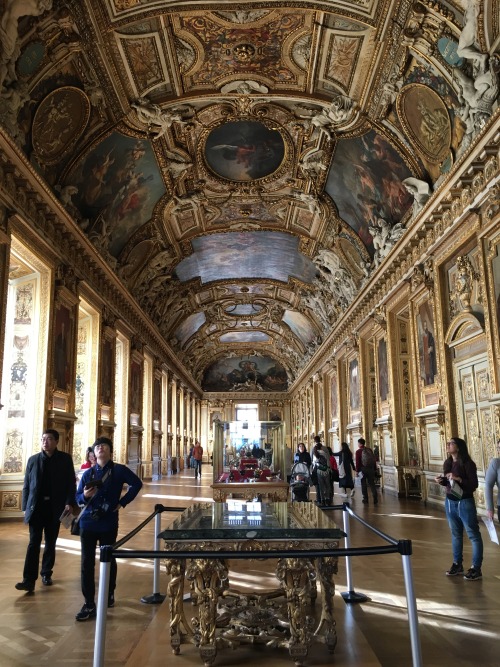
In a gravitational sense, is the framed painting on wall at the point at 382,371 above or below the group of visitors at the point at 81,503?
above

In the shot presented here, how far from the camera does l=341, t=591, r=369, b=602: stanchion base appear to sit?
17.3ft

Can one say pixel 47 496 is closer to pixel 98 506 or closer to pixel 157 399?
pixel 98 506

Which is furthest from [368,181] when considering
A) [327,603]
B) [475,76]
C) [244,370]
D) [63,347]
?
[244,370]

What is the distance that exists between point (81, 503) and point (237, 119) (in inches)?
464

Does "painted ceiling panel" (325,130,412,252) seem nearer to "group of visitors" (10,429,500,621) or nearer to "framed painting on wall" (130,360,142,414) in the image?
"group of visitors" (10,429,500,621)

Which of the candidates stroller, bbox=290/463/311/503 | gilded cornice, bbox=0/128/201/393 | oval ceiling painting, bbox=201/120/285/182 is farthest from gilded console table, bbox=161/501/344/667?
oval ceiling painting, bbox=201/120/285/182

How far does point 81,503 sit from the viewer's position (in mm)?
5129

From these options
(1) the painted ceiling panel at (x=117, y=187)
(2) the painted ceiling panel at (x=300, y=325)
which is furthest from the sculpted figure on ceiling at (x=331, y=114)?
(2) the painted ceiling panel at (x=300, y=325)

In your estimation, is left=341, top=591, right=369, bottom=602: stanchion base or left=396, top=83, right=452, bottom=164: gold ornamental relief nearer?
left=341, top=591, right=369, bottom=602: stanchion base

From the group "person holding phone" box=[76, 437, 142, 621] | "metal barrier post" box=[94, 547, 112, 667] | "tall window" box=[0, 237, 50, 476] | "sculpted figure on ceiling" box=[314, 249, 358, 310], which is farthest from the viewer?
"sculpted figure on ceiling" box=[314, 249, 358, 310]

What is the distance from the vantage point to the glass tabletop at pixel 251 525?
390 cm

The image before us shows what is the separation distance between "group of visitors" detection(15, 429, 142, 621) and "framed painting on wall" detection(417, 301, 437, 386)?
8669mm

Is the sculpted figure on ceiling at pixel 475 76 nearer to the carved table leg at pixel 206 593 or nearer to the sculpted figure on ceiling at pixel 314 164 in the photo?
the sculpted figure on ceiling at pixel 314 164

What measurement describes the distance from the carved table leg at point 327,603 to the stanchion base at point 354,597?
3.51 ft
